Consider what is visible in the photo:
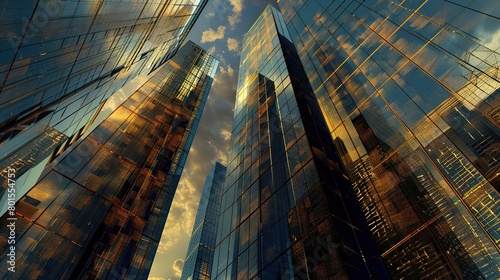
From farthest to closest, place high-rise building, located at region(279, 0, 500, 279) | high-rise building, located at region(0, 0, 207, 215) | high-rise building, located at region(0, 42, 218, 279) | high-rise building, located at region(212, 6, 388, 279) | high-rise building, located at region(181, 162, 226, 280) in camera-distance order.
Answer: high-rise building, located at region(181, 162, 226, 280), high-rise building, located at region(0, 42, 218, 279), high-rise building, located at region(212, 6, 388, 279), high-rise building, located at region(279, 0, 500, 279), high-rise building, located at region(0, 0, 207, 215)

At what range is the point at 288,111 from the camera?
68.5ft

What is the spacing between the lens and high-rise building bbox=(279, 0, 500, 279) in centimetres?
1046

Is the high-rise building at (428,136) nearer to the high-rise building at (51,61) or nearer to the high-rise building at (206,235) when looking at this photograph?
the high-rise building at (51,61)

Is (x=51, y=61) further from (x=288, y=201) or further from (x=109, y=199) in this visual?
(x=109, y=199)

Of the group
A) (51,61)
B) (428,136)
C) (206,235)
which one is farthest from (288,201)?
(206,235)

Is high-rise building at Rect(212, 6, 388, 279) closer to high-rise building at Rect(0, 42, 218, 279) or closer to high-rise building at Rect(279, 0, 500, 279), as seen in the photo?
high-rise building at Rect(279, 0, 500, 279)

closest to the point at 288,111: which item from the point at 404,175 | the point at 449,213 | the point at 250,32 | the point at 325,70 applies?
the point at 325,70

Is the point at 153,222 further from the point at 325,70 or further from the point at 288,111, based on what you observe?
the point at 325,70

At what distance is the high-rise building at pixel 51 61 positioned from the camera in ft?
24.6

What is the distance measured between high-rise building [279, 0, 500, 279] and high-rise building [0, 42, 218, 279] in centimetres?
2106

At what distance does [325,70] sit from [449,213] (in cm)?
1742

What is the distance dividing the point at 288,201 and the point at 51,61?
1226 cm

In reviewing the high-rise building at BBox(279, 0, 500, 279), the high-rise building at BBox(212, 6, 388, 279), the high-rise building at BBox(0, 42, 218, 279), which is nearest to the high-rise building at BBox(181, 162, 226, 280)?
the high-rise building at BBox(0, 42, 218, 279)

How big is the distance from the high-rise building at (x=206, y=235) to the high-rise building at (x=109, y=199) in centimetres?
6117
